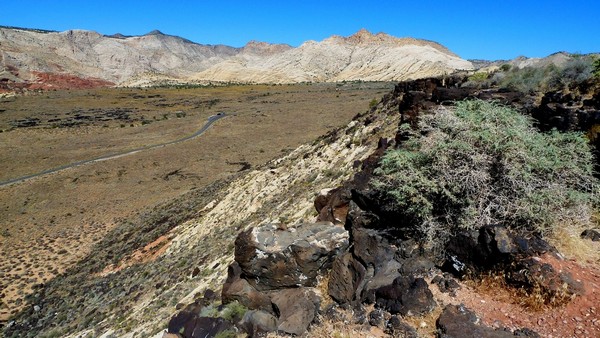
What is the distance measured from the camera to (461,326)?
573 cm

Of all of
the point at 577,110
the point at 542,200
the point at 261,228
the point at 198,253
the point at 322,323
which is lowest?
the point at 198,253

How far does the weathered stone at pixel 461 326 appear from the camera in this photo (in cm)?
553

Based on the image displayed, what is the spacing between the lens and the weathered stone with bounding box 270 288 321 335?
21.7 ft

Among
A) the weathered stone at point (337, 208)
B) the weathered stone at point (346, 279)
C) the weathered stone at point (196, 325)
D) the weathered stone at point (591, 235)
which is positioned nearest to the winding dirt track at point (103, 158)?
the weathered stone at point (196, 325)

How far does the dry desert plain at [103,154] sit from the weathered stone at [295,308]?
608 inches

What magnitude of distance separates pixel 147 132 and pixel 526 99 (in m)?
55.5

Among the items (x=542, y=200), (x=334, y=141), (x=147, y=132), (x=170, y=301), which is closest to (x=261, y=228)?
(x=170, y=301)

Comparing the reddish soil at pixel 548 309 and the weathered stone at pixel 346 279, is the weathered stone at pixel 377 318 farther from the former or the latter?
the reddish soil at pixel 548 309

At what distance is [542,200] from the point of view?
6.92 meters

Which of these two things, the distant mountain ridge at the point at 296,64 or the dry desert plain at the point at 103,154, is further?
the distant mountain ridge at the point at 296,64

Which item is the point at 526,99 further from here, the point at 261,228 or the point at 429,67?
the point at 429,67

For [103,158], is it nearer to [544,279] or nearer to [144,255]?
[144,255]

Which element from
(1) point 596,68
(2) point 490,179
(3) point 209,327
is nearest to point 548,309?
(2) point 490,179

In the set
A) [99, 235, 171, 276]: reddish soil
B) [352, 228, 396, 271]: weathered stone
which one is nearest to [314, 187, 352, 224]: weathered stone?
[352, 228, 396, 271]: weathered stone
